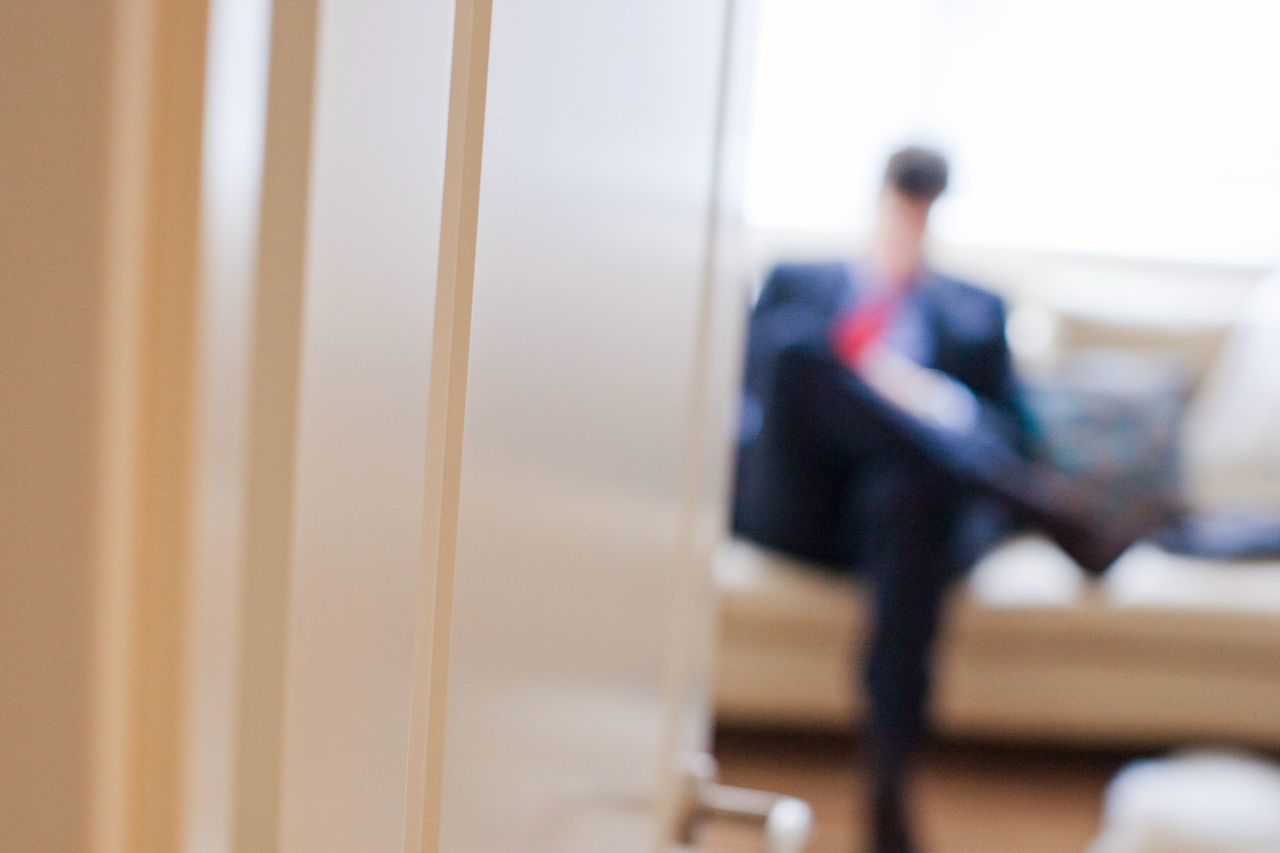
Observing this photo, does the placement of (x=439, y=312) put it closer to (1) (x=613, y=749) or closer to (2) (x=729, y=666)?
(1) (x=613, y=749)

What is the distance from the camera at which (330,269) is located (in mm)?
215

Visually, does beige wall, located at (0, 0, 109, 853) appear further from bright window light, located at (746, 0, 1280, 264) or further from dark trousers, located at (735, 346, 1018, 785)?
bright window light, located at (746, 0, 1280, 264)

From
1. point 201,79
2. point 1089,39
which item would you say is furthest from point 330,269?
point 1089,39

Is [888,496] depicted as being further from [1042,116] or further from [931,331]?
[1042,116]

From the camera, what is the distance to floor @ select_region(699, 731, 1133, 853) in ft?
6.63

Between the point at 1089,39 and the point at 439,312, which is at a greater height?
the point at 1089,39

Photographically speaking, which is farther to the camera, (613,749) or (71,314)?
(613,749)

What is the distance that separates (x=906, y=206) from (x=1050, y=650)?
0.89m

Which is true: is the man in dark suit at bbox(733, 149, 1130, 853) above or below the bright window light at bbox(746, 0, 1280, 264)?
below

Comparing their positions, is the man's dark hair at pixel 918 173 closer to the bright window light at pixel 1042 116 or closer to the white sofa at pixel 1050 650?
the white sofa at pixel 1050 650

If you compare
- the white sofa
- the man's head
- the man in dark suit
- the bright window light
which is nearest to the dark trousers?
the man in dark suit

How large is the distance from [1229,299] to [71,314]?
10.6 feet

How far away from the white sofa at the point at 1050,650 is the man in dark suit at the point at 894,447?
0.31 feet

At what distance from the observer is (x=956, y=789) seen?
7.34 feet
